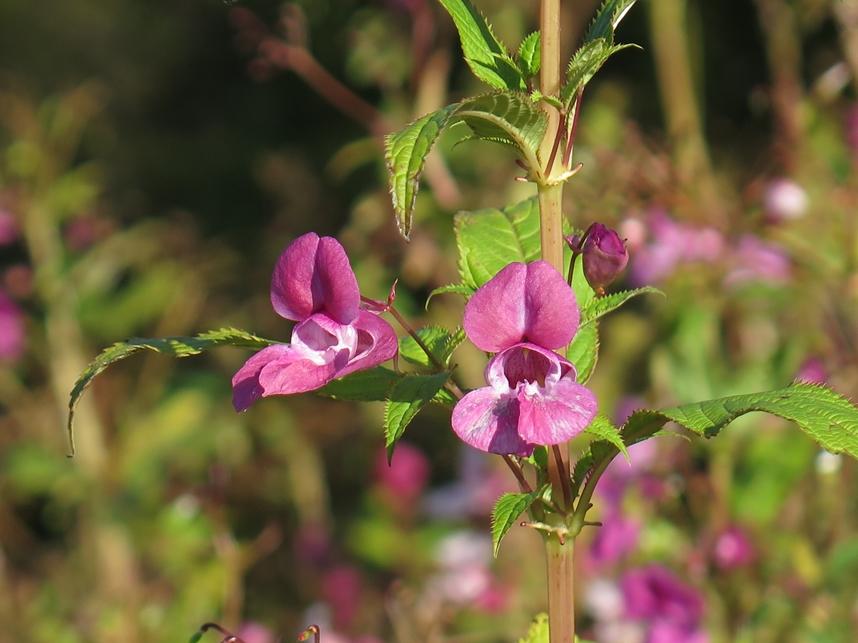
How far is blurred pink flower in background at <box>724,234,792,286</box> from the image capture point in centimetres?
158

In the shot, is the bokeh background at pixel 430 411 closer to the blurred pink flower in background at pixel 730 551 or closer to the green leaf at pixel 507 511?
the blurred pink flower in background at pixel 730 551

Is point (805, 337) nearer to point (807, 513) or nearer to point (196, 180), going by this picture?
point (807, 513)

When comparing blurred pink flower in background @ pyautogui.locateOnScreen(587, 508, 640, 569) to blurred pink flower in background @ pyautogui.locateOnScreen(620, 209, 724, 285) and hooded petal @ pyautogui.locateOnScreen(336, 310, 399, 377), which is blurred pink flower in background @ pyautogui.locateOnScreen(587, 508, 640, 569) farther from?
hooded petal @ pyautogui.locateOnScreen(336, 310, 399, 377)

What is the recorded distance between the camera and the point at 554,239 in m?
0.61

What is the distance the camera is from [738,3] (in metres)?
3.76

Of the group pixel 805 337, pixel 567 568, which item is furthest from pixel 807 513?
pixel 567 568

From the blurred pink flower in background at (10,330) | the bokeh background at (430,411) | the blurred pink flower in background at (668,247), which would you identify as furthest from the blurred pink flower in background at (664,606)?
the blurred pink flower in background at (10,330)

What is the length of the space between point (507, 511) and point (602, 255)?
0.14 metres

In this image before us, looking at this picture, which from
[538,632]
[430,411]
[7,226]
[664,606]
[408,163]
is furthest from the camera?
[430,411]

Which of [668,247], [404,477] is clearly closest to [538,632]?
[668,247]

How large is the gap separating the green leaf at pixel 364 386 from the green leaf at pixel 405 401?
0.09 ft

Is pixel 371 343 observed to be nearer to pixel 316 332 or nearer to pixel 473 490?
pixel 316 332

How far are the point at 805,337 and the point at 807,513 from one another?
23 centimetres

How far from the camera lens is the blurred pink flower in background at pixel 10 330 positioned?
6.64 feet
